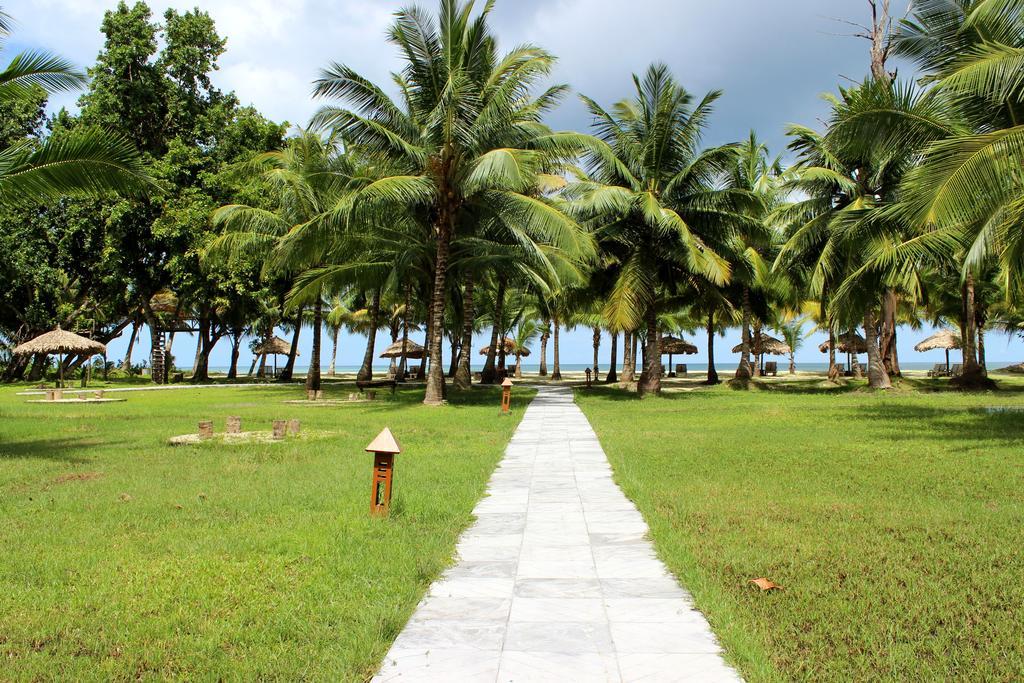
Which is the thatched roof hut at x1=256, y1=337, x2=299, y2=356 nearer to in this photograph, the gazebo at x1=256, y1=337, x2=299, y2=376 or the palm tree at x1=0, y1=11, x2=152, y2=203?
the gazebo at x1=256, y1=337, x2=299, y2=376

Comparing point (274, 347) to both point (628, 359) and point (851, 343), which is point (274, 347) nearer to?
point (628, 359)

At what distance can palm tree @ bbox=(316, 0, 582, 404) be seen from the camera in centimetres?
1617

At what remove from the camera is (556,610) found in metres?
3.77

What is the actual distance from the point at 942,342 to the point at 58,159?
4458 centimetres

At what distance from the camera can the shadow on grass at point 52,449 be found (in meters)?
8.97

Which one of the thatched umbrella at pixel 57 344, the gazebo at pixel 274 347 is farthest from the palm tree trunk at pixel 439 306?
the gazebo at pixel 274 347

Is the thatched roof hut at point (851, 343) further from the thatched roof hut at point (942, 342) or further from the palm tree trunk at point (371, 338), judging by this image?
the palm tree trunk at point (371, 338)

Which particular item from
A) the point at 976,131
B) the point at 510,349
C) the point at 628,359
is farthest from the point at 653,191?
the point at 510,349

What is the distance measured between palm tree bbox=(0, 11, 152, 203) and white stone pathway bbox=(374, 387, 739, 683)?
6916 mm

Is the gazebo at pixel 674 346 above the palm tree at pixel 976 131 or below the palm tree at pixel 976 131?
below

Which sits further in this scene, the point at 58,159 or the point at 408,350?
the point at 408,350

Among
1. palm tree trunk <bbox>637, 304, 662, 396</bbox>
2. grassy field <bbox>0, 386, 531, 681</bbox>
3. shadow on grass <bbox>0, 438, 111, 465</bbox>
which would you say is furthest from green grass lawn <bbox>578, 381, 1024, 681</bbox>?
palm tree trunk <bbox>637, 304, 662, 396</bbox>

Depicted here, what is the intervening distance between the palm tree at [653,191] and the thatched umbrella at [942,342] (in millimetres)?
27018

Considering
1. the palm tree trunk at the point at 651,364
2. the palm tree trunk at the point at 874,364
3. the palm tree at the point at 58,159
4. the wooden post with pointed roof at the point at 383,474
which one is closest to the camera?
the wooden post with pointed roof at the point at 383,474
